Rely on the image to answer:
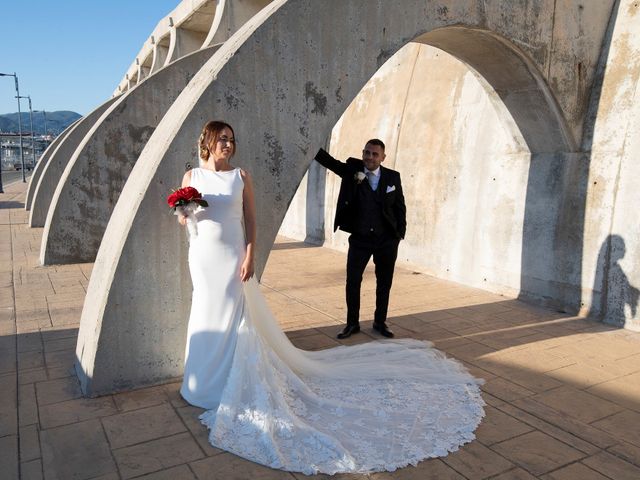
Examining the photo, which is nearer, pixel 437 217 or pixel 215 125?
pixel 215 125

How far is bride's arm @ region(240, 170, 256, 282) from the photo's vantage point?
373 cm

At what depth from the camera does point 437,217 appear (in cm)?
828

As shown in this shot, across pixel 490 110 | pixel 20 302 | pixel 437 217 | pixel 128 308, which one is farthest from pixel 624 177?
pixel 20 302

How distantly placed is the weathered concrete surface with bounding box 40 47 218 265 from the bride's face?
627cm

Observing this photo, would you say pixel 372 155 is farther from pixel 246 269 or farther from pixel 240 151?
pixel 246 269

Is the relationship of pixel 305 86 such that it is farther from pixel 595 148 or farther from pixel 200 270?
pixel 595 148

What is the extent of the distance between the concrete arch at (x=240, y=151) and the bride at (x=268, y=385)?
0.32 meters

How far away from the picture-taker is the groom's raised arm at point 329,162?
15.5 feet

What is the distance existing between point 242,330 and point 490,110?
5459mm

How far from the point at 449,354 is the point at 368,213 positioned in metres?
1.62

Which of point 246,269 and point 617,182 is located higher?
point 617,182

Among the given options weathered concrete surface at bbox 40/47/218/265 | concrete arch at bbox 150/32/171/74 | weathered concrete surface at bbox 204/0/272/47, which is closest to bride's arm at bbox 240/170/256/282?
weathered concrete surface at bbox 40/47/218/265

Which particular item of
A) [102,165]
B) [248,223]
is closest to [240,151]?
[248,223]

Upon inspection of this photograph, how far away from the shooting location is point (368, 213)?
5117 millimetres
